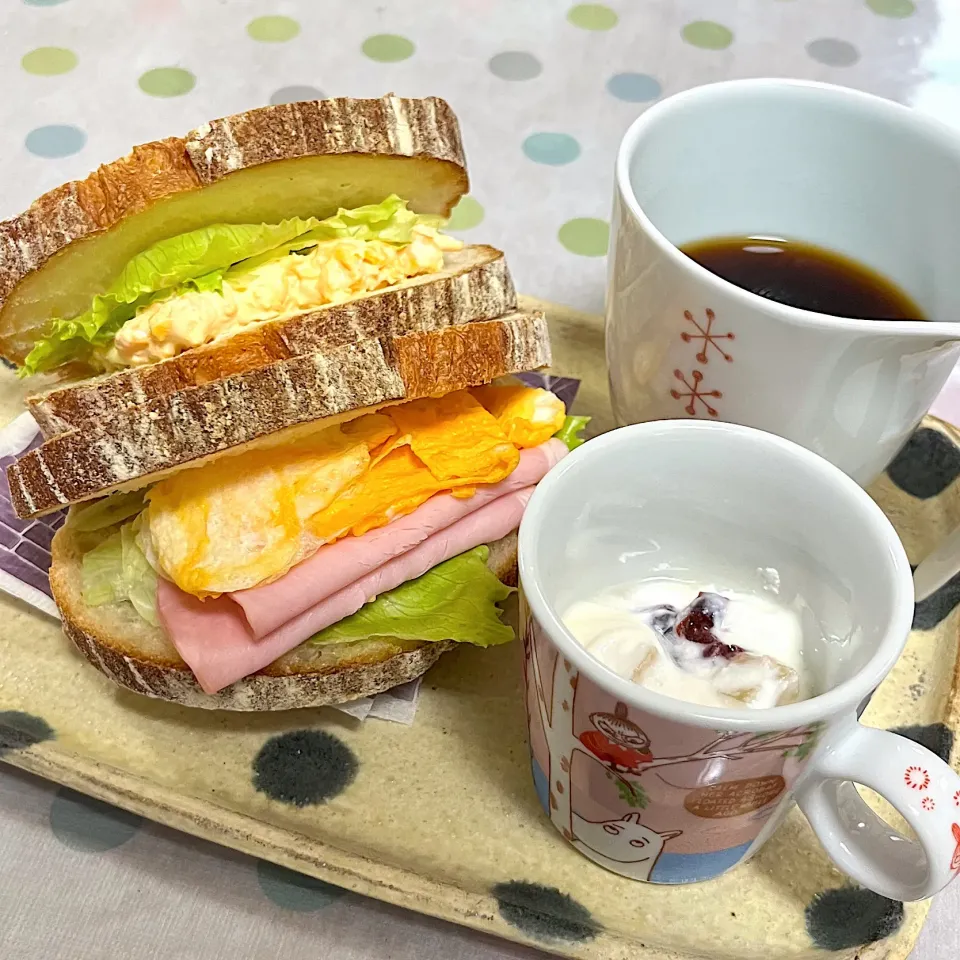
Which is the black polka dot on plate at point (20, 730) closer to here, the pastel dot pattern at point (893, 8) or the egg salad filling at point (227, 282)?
the egg salad filling at point (227, 282)

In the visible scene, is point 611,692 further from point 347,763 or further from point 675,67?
point 675,67

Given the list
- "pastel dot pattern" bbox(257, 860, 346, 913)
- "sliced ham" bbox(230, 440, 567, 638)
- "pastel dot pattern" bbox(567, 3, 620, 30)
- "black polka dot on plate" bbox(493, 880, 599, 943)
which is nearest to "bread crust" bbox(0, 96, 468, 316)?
"sliced ham" bbox(230, 440, 567, 638)

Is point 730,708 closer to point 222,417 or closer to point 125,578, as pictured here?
point 222,417

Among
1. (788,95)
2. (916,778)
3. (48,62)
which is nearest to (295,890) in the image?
(916,778)

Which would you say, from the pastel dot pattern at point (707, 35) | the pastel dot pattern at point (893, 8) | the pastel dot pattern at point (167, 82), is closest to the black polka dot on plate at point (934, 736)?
the pastel dot pattern at point (707, 35)

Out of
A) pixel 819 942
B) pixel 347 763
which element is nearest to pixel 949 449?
pixel 819 942

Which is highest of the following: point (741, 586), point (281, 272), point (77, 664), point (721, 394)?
point (281, 272)
